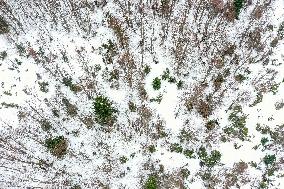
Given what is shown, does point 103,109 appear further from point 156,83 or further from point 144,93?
point 156,83

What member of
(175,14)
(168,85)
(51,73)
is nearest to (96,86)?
(51,73)

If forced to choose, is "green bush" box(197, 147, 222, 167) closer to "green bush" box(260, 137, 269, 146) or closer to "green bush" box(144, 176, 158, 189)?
"green bush" box(260, 137, 269, 146)

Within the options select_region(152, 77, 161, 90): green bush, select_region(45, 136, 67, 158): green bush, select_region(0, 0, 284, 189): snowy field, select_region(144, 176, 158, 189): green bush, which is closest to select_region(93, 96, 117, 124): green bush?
select_region(0, 0, 284, 189): snowy field

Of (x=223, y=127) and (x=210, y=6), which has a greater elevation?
(x=210, y=6)

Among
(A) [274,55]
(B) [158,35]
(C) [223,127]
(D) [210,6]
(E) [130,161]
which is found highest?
(D) [210,6]

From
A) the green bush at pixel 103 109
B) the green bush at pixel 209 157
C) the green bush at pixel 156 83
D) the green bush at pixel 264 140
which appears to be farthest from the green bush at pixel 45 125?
the green bush at pixel 264 140

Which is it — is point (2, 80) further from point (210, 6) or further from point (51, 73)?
point (210, 6)

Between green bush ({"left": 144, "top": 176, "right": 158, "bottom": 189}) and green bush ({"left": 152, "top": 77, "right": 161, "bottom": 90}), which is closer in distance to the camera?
green bush ({"left": 144, "top": 176, "right": 158, "bottom": 189})
